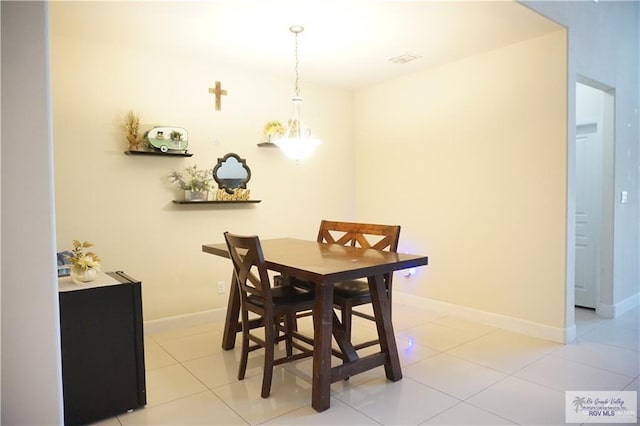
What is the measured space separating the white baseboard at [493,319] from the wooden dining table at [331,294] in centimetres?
141

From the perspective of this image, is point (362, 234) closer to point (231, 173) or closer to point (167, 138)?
point (231, 173)

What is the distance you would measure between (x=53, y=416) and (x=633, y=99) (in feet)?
16.3

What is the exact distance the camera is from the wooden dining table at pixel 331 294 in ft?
7.05

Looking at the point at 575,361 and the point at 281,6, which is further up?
the point at 281,6

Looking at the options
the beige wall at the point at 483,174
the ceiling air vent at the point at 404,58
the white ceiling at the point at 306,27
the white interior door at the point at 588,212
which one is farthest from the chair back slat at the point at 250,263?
the white interior door at the point at 588,212

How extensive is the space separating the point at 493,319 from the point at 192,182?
112 inches

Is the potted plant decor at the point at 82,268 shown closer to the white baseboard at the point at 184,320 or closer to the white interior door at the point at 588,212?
the white baseboard at the point at 184,320

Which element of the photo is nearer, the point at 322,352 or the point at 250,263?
the point at 322,352

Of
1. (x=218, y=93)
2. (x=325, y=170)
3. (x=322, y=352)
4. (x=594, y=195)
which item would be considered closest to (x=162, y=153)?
(x=218, y=93)

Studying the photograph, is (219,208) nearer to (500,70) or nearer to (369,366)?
(369,366)

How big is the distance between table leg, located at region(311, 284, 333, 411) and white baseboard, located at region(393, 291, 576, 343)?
195cm

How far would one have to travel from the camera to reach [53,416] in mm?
1546

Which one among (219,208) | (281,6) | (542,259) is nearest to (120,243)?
(219,208)

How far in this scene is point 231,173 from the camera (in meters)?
3.87
